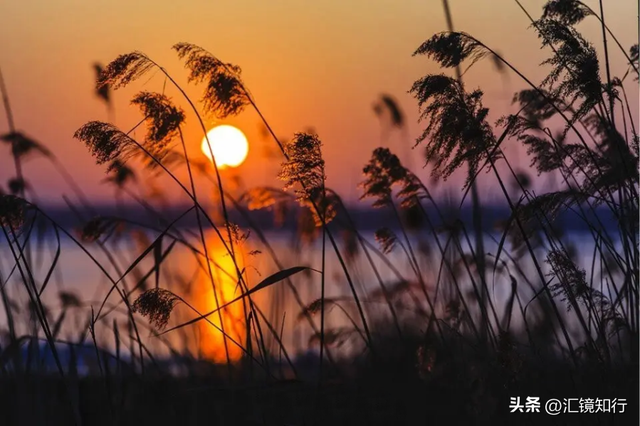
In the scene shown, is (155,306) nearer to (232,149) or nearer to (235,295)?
(235,295)

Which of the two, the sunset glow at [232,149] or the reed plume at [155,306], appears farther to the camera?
the sunset glow at [232,149]

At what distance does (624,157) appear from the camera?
250 centimetres

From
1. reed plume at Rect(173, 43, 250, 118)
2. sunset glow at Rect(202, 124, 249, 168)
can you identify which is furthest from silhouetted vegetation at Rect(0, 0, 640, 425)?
sunset glow at Rect(202, 124, 249, 168)

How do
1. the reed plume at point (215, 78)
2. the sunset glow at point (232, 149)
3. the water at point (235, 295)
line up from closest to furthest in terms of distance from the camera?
1. the reed plume at point (215, 78)
2. the water at point (235, 295)
3. the sunset glow at point (232, 149)

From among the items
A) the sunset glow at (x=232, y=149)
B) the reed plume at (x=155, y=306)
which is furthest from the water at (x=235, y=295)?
the reed plume at (x=155, y=306)

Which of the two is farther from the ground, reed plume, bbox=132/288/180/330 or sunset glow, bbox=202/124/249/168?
sunset glow, bbox=202/124/249/168

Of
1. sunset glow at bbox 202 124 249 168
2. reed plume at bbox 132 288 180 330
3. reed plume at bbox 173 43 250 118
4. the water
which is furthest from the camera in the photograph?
sunset glow at bbox 202 124 249 168

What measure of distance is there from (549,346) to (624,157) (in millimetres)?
1203

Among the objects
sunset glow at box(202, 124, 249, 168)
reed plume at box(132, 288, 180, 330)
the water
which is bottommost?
reed plume at box(132, 288, 180, 330)

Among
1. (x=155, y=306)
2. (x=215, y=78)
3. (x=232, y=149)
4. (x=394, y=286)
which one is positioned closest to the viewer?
(x=155, y=306)

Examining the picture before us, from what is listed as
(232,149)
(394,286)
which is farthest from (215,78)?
(232,149)

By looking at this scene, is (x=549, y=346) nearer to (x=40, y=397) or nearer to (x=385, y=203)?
(x=385, y=203)

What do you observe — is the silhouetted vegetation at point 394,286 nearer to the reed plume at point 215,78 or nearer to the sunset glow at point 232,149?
the reed plume at point 215,78

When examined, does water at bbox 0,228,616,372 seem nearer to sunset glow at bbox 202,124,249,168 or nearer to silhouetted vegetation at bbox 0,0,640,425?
silhouetted vegetation at bbox 0,0,640,425
